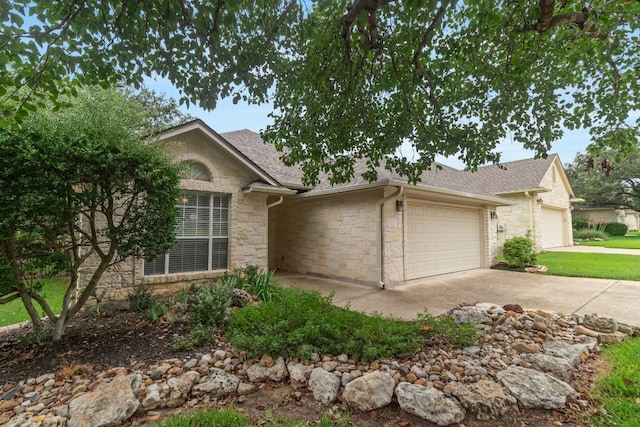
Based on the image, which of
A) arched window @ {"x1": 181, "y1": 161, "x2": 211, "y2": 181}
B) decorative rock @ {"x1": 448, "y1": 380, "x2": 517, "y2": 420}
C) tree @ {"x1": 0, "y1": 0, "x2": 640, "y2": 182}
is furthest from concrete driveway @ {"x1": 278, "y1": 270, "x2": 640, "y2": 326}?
arched window @ {"x1": 181, "y1": 161, "x2": 211, "y2": 181}

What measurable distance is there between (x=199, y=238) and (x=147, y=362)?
3.78 meters

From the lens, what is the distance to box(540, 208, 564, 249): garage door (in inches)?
703


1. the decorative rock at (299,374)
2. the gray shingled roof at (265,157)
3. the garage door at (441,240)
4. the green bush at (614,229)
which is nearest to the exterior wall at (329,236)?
the gray shingled roof at (265,157)

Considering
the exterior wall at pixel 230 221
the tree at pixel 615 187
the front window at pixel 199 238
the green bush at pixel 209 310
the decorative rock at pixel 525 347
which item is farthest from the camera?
the tree at pixel 615 187

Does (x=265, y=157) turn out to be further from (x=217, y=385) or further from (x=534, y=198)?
(x=534, y=198)

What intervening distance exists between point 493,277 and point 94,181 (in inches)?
418

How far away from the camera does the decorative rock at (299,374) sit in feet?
10.4

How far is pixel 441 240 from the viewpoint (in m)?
9.90

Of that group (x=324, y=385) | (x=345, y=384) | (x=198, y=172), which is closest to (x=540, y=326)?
(x=345, y=384)

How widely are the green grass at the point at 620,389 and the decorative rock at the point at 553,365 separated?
24 cm

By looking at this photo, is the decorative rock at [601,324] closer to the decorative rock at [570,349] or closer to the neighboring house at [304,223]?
the decorative rock at [570,349]

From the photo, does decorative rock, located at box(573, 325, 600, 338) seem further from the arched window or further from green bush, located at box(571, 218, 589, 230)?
green bush, located at box(571, 218, 589, 230)

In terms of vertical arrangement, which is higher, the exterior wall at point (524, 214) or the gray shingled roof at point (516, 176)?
the gray shingled roof at point (516, 176)

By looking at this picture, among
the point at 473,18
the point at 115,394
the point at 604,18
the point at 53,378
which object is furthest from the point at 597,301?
the point at 53,378
